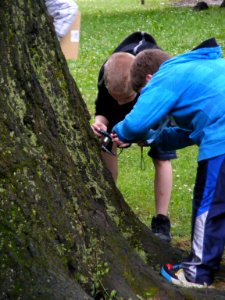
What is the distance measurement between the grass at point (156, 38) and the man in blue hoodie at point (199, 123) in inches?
49.2

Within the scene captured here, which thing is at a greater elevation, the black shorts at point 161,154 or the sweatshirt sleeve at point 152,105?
the sweatshirt sleeve at point 152,105

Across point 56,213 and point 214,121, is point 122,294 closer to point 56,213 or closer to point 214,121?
point 56,213

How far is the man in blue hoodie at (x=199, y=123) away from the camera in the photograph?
4434 millimetres

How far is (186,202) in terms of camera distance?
23.1 ft

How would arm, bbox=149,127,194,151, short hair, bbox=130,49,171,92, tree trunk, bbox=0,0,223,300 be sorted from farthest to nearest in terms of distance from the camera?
arm, bbox=149,127,194,151, short hair, bbox=130,49,171,92, tree trunk, bbox=0,0,223,300

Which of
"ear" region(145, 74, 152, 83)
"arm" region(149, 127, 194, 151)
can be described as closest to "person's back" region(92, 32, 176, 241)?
"arm" region(149, 127, 194, 151)

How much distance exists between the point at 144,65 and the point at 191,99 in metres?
0.46

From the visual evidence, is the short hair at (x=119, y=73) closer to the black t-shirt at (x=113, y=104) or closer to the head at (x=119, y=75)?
the head at (x=119, y=75)

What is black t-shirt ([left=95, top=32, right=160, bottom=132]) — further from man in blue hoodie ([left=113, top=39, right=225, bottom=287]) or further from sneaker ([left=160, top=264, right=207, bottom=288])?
sneaker ([left=160, top=264, right=207, bottom=288])

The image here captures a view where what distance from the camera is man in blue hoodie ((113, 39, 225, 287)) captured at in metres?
4.43

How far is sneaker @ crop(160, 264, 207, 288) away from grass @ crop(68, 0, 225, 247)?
1.16 meters

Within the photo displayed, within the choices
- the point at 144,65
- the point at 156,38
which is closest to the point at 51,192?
the point at 144,65

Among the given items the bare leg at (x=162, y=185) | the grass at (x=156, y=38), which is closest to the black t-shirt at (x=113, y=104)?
the bare leg at (x=162, y=185)

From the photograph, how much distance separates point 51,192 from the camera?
146 inches
